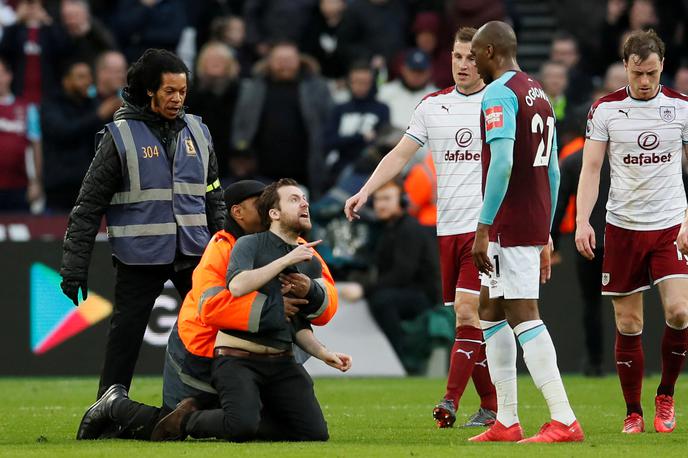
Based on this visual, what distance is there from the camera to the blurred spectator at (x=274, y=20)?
65.6 ft

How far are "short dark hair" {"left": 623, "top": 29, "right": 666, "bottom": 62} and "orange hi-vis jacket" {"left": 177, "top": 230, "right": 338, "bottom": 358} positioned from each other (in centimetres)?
237

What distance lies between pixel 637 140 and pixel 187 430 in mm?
3404

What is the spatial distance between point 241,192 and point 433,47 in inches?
410

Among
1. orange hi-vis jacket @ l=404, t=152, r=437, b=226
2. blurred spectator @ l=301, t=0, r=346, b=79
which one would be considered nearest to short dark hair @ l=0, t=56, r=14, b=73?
blurred spectator @ l=301, t=0, r=346, b=79

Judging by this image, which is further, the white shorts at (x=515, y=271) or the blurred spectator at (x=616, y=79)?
the blurred spectator at (x=616, y=79)

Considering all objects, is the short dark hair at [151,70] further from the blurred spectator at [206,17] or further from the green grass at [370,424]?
the blurred spectator at [206,17]

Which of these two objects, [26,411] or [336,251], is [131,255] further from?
[336,251]

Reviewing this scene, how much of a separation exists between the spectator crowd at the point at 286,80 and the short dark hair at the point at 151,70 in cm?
627

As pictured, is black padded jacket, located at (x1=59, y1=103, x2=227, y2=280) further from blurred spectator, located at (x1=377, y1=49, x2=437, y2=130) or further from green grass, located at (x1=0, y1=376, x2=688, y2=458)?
blurred spectator, located at (x1=377, y1=49, x2=437, y2=130)

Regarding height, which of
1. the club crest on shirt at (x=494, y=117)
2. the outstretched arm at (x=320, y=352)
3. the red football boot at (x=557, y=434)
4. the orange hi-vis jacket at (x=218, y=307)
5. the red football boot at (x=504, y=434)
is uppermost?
the club crest on shirt at (x=494, y=117)

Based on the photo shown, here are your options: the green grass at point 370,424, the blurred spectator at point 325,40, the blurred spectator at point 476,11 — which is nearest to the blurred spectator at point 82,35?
the blurred spectator at point 325,40

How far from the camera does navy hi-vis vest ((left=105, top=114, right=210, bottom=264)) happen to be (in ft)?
31.6

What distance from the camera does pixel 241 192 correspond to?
31.4ft

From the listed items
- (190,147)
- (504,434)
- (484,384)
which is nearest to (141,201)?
(190,147)
